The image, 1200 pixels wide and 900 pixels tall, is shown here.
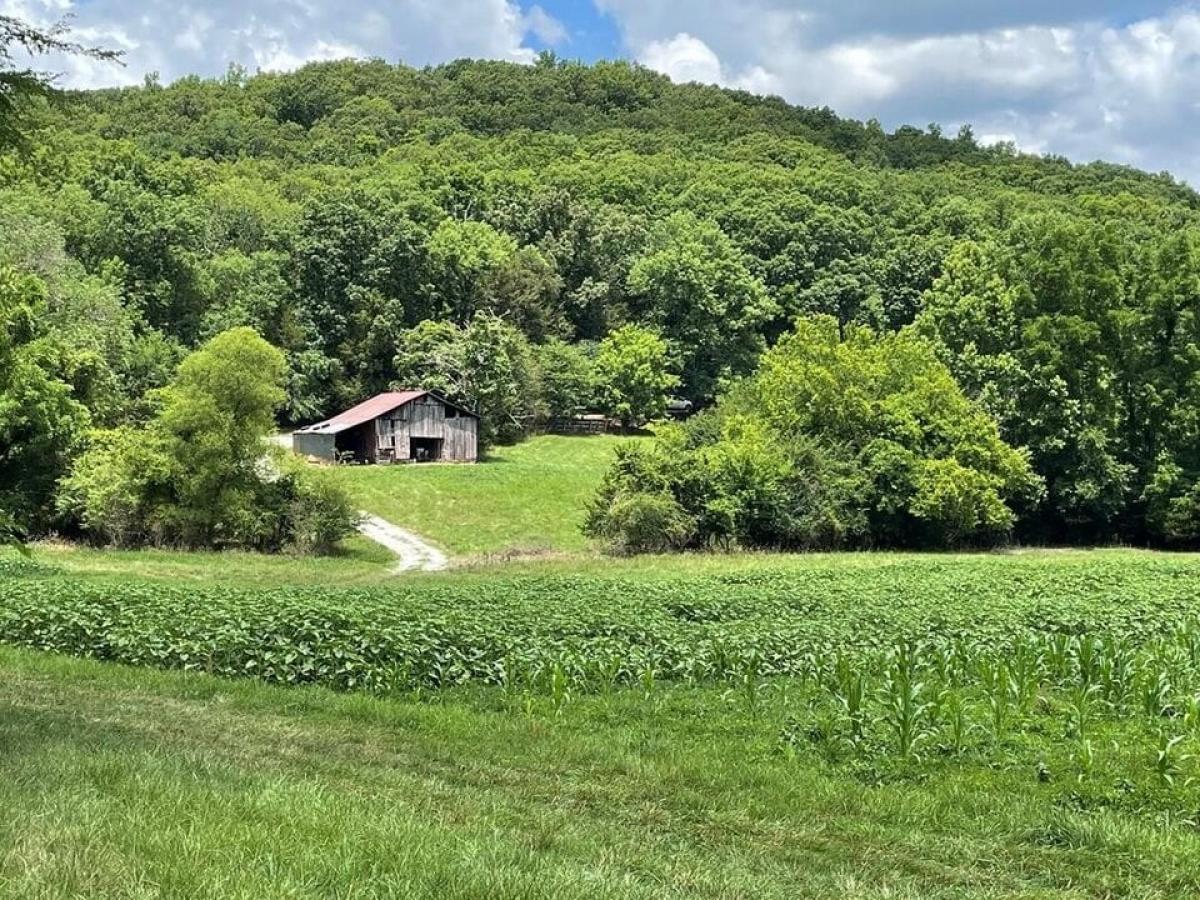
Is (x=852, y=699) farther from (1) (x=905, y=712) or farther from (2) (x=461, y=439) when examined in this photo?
(2) (x=461, y=439)

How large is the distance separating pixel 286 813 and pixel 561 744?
422cm

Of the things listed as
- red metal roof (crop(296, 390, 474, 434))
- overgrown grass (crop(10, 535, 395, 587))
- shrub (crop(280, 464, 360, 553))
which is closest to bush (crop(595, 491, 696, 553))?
overgrown grass (crop(10, 535, 395, 587))

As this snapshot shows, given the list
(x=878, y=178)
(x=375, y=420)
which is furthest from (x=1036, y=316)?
(x=878, y=178)

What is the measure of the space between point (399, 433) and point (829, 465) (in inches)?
1063

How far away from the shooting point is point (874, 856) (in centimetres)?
627

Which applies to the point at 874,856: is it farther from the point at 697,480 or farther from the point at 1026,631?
the point at 697,480

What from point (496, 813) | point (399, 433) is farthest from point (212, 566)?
point (399, 433)

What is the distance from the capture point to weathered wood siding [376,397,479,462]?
5828cm

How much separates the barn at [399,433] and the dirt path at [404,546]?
12.2 metres

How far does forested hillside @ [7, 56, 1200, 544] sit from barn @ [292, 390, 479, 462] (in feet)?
14.2

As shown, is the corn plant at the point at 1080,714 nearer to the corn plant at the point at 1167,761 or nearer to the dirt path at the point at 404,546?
the corn plant at the point at 1167,761

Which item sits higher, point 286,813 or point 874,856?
point 286,813

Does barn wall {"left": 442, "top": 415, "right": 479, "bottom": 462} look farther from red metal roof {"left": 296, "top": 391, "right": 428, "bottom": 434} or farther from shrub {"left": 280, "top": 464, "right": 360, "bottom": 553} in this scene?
shrub {"left": 280, "top": 464, "right": 360, "bottom": 553}

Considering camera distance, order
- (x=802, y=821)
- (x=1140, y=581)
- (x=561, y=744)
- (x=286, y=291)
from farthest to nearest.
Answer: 1. (x=286, y=291)
2. (x=1140, y=581)
3. (x=561, y=744)
4. (x=802, y=821)
